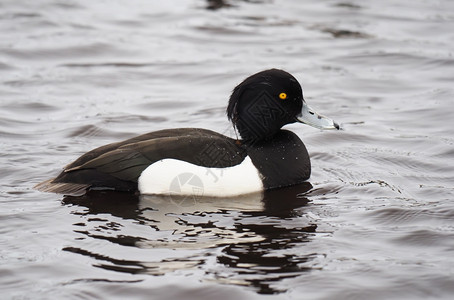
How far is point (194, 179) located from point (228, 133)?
223 centimetres

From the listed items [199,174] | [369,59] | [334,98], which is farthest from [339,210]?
[369,59]

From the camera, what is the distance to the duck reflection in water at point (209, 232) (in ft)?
18.4

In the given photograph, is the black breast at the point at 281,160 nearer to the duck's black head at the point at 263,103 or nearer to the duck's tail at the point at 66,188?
the duck's black head at the point at 263,103

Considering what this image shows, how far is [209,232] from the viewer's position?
6.27 metres

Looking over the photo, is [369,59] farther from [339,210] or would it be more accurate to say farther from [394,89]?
[339,210]

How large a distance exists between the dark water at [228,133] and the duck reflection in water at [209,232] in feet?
0.06

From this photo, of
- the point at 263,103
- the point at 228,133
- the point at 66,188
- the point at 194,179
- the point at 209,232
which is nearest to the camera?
the point at 209,232

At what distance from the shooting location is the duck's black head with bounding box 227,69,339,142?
7.23 m

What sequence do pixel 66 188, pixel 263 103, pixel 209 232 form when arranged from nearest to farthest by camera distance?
pixel 209 232
pixel 66 188
pixel 263 103

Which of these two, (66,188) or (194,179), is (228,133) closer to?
(194,179)

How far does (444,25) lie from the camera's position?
43.1 feet

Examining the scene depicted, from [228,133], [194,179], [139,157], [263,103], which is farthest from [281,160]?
[228,133]

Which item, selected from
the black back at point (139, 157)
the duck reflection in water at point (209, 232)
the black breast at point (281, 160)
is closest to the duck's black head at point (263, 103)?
the black breast at point (281, 160)

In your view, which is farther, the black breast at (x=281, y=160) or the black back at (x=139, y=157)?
the black breast at (x=281, y=160)
